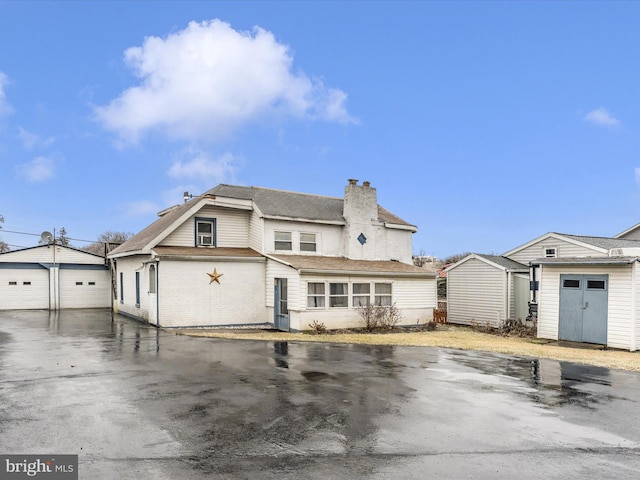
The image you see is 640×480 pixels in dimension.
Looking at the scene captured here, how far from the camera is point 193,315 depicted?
21125 mm

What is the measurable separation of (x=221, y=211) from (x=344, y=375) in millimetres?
14196

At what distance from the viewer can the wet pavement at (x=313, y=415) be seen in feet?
19.6

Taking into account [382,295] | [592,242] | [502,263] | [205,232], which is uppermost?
[205,232]

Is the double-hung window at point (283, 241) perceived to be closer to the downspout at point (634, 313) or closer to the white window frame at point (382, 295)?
the white window frame at point (382, 295)

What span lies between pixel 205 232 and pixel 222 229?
0.86 metres

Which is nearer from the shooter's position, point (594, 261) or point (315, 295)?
point (594, 261)

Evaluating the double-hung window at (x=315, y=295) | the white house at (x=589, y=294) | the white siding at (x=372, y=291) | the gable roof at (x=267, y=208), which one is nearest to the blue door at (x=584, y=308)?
the white house at (x=589, y=294)

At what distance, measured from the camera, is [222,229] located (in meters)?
23.7

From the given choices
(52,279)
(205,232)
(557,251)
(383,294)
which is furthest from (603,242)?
(52,279)

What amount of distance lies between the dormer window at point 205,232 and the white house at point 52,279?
38.4ft

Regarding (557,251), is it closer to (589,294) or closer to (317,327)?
(589,294)

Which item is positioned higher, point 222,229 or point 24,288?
point 222,229

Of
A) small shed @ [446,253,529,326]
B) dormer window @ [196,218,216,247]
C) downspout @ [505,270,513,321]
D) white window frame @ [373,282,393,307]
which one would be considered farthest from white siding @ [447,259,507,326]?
dormer window @ [196,218,216,247]

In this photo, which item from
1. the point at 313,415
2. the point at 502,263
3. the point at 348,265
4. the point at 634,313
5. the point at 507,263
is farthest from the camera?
the point at 507,263
